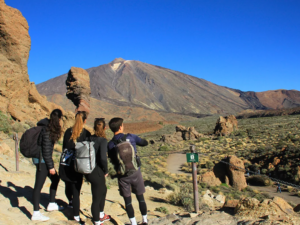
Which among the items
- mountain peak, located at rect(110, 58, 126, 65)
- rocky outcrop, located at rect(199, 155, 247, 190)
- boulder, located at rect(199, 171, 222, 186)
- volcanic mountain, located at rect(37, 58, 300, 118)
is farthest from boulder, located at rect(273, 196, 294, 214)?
mountain peak, located at rect(110, 58, 126, 65)

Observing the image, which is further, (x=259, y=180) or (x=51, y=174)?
(x=259, y=180)

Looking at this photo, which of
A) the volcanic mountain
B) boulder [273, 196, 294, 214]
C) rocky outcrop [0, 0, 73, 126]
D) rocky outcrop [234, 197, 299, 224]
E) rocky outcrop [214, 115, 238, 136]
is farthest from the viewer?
the volcanic mountain

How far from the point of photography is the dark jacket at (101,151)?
334 cm

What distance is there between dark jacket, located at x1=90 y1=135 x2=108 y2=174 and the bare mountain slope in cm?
10174

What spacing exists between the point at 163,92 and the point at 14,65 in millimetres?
118086

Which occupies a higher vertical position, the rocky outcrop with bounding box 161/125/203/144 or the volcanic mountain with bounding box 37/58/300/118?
the volcanic mountain with bounding box 37/58/300/118

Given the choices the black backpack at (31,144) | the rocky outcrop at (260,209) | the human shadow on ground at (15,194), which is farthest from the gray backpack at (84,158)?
the rocky outcrop at (260,209)

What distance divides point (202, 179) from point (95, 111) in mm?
54659

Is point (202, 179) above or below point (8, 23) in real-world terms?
below

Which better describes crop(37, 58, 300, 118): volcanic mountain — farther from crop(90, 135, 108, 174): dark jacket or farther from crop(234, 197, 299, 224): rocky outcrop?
crop(90, 135, 108, 174): dark jacket

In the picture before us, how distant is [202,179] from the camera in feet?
36.6

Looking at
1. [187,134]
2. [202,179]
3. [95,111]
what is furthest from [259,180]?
[95,111]

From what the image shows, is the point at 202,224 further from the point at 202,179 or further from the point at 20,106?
the point at 20,106

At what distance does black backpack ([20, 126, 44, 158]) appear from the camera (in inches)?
140
